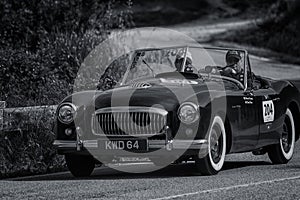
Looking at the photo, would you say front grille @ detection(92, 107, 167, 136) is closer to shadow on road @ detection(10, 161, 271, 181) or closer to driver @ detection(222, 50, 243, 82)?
shadow on road @ detection(10, 161, 271, 181)

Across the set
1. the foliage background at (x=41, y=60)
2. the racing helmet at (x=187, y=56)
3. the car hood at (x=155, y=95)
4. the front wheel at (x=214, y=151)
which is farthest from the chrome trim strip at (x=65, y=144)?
the racing helmet at (x=187, y=56)

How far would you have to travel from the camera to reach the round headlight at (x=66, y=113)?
35.4ft

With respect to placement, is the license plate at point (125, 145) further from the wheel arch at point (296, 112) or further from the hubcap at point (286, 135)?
the wheel arch at point (296, 112)

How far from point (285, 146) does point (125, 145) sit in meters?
3.05

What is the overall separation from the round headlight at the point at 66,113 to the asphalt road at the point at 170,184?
65cm

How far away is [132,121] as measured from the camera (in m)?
10.3

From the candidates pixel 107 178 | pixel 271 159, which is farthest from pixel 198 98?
pixel 271 159

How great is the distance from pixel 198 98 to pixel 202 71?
5.18 feet

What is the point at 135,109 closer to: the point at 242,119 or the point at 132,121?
the point at 132,121

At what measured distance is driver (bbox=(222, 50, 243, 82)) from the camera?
1213cm

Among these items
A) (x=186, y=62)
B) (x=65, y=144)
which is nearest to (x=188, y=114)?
(x=65, y=144)

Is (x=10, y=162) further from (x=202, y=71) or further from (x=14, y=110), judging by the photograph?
(x=202, y=71)

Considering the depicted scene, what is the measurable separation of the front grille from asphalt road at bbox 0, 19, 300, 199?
19.7 inches

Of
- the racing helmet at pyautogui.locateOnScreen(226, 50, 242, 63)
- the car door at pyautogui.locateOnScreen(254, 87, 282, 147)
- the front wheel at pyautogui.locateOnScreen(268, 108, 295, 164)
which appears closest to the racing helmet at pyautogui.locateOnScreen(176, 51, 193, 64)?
the racing helmet at pyautogui.locateOnScreen(226, 50, 242, 63)
